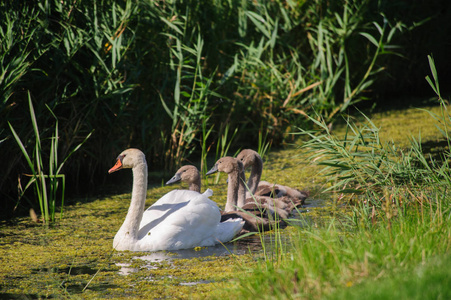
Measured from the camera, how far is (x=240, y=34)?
8281 mm

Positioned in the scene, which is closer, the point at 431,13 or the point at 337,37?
the point at 337,37

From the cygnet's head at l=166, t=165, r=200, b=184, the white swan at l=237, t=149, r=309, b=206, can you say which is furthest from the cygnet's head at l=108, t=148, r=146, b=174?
the white swan at l=237, t=149, r=309, b=206

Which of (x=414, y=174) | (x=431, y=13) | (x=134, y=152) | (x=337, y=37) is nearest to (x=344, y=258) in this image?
(x=414, y=174)

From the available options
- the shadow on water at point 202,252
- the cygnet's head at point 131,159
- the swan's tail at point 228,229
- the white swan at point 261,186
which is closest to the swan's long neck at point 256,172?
the white swan at point 261,186

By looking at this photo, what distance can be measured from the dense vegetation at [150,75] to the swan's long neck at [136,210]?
126cm

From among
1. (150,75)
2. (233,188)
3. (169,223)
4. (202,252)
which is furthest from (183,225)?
(150,75)

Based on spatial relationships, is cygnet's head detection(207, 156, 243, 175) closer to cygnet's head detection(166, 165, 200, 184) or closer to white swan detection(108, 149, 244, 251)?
cygnet's head detection(166, 165, 200, 184)

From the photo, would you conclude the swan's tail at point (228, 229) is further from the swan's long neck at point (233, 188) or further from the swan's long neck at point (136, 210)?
the swan's long neck at point (136, 210)

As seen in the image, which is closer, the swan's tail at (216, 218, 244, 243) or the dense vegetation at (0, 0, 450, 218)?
the swan's tail at (216, 218, 244, 243)

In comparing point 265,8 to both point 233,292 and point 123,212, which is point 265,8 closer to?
point 123,212

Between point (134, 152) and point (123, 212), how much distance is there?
1.11m

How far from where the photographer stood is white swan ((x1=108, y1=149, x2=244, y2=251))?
5090 mm

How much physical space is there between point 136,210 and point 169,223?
13.0 inches

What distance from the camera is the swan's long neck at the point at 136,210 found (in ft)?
16.8
